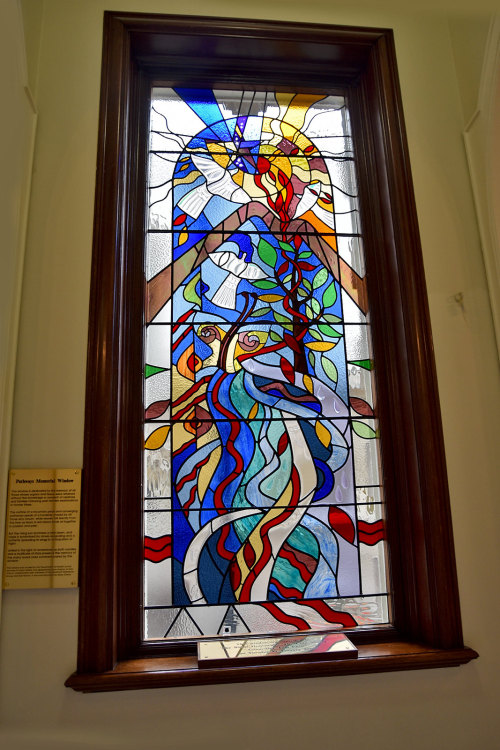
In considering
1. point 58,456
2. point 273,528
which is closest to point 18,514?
point 58,456

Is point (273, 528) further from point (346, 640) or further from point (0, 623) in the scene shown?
point (0, 623)

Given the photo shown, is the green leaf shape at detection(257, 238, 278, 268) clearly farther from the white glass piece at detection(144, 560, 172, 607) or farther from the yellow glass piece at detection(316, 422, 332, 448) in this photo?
the white glass piece at detection(144, 560, 172, 607)

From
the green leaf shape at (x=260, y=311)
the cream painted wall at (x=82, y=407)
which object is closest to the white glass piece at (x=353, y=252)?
the cream painted wall at (x=82, y=407)

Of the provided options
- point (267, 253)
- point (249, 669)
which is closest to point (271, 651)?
point (249, 669)

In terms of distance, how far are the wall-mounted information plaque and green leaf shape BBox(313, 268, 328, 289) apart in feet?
3.51

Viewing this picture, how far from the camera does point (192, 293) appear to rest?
78.8 inches

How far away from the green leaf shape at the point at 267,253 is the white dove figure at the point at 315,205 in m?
0.17

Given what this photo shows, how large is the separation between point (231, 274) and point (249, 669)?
1300mm

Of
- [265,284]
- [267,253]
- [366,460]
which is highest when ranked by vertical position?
[267,253]

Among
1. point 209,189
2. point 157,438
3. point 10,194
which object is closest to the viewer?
point 10,194

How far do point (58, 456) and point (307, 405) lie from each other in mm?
844

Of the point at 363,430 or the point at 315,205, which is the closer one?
the point at 363,430

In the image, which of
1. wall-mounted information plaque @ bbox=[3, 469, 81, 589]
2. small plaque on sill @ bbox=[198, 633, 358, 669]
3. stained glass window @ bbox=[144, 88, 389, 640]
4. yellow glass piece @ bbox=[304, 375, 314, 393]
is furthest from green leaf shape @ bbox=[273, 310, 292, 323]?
small plaque on sill @ bbox=[198, 633, 358, 669]

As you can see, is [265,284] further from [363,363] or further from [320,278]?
[363,363]
